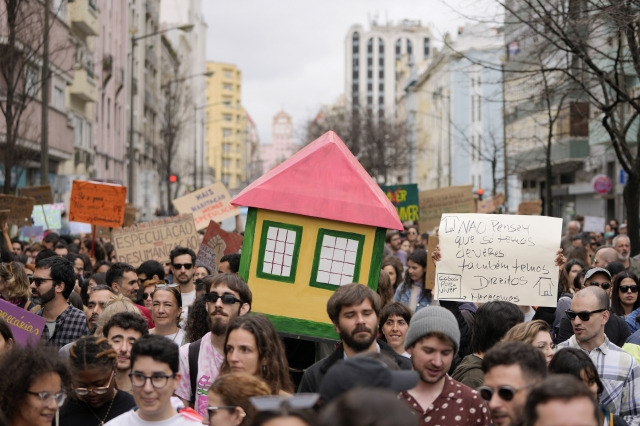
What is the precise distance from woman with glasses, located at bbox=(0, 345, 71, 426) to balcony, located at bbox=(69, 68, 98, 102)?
38.3m

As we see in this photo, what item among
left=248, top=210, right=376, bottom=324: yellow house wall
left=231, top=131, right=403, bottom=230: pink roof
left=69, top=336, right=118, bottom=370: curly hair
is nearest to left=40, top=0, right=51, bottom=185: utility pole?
left=231, top=131, right=403, bottom=230: pink roof

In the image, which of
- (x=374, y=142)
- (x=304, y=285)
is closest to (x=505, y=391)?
(x=304, y=285)

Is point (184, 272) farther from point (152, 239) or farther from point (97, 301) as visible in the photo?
point (152, 239)

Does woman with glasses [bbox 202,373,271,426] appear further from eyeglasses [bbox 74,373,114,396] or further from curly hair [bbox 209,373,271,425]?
eyeglasses [bbox 74,373,114,396]

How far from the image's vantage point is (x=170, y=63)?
8562 cm

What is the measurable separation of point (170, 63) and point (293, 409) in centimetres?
8318

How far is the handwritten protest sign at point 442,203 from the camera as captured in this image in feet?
70.7

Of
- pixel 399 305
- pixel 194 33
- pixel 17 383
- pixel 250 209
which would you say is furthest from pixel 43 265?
pixel 194 33

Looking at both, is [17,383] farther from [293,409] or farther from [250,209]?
[250,209]

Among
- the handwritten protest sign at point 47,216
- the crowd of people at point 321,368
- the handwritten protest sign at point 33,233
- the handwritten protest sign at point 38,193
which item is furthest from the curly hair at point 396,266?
the handwritten protest sign at point 38,193

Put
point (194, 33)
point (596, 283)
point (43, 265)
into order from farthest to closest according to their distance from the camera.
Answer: point (194, 33) → point (596, 283) → point (43, 265)

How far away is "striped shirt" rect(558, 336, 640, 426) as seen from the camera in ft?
22.1

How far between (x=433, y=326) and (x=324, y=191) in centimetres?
295

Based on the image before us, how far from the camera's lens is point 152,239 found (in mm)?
15719
